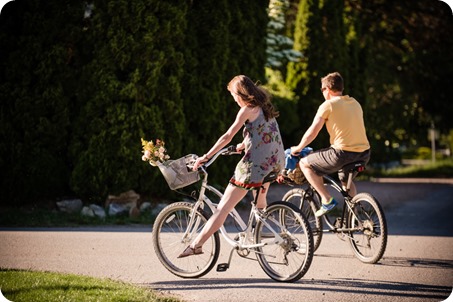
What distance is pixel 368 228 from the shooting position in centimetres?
692

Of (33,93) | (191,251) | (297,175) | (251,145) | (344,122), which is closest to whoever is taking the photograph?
(251,145)

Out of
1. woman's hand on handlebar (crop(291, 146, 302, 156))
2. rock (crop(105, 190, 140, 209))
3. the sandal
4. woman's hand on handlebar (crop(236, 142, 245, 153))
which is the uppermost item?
woman's hand on handlebar (crop(236, 142, 245, 153))

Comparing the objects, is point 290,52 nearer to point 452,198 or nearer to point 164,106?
point 452,198

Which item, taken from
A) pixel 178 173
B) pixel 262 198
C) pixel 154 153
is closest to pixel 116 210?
pixel 154 153

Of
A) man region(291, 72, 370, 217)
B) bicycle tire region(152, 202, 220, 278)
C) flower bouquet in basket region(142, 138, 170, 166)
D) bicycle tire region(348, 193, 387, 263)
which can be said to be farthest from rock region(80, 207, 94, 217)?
bicycle tire region(348, 193, 387, 263)

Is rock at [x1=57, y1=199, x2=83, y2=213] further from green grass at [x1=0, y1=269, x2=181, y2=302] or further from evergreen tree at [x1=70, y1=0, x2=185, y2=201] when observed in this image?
green grass at [x1=0, y1=269, x2=181, y2=302]

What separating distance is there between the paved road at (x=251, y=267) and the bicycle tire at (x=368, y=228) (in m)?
0.15

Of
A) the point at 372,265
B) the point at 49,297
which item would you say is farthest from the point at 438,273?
the point at 49,297

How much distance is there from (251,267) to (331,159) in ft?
4.86

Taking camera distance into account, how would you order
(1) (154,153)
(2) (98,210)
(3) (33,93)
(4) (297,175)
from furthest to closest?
(3) (33,93) → (2) (98,210) → (4) (297,175) → (1) (154,153)

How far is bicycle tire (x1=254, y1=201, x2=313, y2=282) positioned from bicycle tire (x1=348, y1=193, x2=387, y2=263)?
3.71 feet

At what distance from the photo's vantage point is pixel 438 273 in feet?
22.2

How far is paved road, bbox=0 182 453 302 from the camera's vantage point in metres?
5.68

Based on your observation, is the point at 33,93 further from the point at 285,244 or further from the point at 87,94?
the point at 285,244
